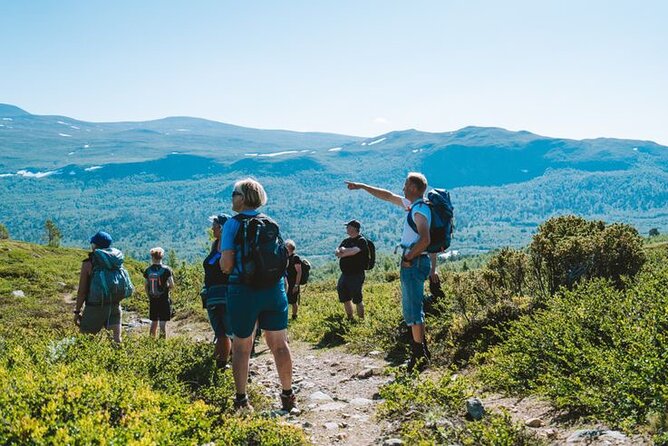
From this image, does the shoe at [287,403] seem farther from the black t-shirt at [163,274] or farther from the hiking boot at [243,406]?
the black t-shirt at [163,274]

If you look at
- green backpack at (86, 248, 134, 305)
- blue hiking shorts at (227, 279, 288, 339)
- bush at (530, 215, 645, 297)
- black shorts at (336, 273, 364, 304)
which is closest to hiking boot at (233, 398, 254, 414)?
blue hiking shorts at (227, 279, 288, 339)

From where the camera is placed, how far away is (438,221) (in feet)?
21.9

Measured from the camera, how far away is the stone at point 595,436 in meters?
3.90

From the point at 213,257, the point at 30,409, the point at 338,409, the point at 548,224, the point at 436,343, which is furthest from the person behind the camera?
the point at 548,224

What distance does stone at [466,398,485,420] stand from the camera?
15.8 feet

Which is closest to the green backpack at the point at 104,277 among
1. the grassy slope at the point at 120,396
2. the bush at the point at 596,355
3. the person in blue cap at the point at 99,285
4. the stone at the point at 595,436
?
the person in blue cap at the point at 99,285

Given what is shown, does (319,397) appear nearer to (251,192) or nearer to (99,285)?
(251,192)

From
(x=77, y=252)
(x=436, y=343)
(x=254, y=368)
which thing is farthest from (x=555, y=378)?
(x=77, y=252)

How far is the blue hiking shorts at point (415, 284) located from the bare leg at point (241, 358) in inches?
86.2

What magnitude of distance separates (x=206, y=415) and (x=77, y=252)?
27226 mm

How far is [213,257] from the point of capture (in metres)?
7.03

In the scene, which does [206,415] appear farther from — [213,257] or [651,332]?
[651,332]

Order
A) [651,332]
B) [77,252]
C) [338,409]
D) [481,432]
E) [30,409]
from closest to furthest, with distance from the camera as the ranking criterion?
[30,409], [481,432], [651,332], [338,409], [77,252]

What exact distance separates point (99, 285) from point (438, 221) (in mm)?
5051
